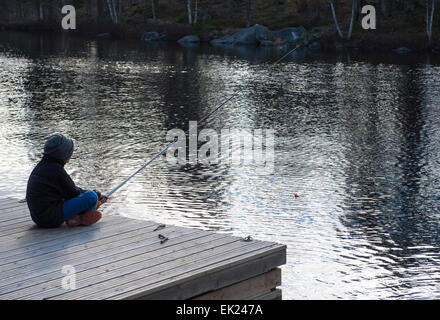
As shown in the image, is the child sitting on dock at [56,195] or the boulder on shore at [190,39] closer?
the child sitting on dock at [56,195]

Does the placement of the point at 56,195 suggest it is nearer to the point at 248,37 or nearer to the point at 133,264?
the point at 133,264

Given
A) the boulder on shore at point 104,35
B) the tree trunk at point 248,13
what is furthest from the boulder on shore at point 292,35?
the boulder on shore at point 104,35

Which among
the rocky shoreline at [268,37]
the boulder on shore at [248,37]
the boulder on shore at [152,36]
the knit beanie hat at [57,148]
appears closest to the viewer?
the knit beanie hat at [57,148]

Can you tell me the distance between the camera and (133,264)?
6910 millimetres

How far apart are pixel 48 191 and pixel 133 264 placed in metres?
1.87

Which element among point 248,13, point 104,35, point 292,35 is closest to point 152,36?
point 104,35

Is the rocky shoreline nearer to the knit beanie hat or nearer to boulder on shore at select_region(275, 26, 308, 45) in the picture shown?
boulder on shore at select_region(275, 26, 308, 45)

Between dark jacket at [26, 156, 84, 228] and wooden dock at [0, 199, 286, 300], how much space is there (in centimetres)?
16

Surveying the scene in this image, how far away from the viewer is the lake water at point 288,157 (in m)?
10.4

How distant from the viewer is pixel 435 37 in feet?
170

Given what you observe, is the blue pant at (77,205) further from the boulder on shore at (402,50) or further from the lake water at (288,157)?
the boulder on shore at (402,50)

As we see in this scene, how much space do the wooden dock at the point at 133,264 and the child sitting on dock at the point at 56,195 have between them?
141 millimetres

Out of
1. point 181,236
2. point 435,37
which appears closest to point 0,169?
point 181,236
